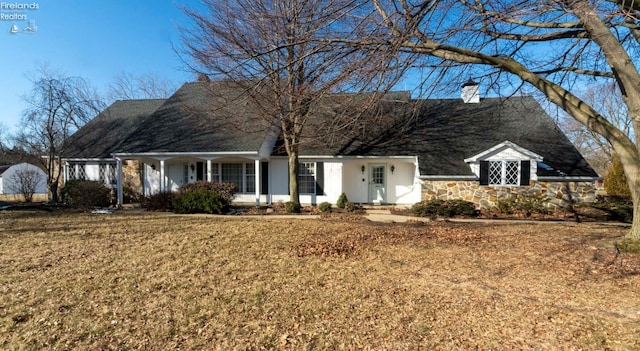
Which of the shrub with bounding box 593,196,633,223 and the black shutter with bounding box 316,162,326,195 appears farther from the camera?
the black shutter with bounding box 316,162,326,195

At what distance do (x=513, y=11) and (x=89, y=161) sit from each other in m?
19.7

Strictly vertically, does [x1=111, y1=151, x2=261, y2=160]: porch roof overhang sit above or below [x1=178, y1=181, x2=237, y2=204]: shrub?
above

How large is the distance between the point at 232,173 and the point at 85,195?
6094mm

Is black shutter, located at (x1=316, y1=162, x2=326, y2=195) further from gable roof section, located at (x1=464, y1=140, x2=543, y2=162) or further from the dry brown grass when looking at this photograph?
the dry brown grass

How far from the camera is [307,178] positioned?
1507 centimetres

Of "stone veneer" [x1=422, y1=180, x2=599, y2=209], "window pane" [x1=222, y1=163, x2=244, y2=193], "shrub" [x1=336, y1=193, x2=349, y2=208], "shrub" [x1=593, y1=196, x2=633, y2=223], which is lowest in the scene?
"shrub" [x1=593, y1=196, x2=633, y2=223]

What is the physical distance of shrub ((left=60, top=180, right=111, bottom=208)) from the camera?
1380 centimetres

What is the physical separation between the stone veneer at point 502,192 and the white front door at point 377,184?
215 centimetres

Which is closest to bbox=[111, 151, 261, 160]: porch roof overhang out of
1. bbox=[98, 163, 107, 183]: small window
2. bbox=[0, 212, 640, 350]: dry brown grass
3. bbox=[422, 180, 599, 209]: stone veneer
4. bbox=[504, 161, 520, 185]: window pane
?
bbox=[98, 163, 107, 183]: small window

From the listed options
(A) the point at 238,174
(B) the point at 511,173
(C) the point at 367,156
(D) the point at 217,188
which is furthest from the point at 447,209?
(A) the point at 238,174

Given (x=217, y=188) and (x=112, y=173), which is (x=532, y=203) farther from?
(x=112, y=173)

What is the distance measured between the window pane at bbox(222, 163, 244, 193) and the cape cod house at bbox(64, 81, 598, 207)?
0.05m

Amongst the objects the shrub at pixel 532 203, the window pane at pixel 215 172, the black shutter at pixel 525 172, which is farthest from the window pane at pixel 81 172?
the black shutter at pixel 525 172

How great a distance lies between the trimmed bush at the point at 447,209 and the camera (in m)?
12.0
